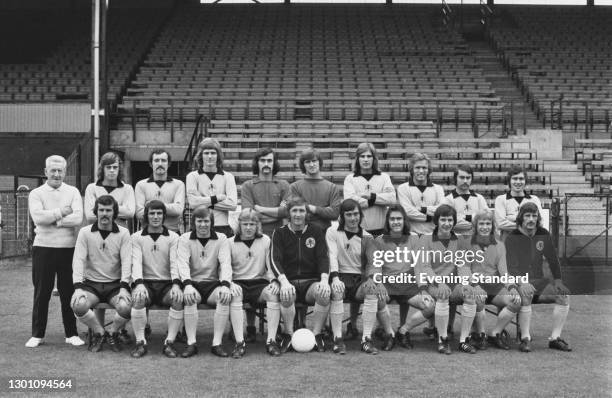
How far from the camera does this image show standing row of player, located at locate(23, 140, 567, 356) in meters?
6.97

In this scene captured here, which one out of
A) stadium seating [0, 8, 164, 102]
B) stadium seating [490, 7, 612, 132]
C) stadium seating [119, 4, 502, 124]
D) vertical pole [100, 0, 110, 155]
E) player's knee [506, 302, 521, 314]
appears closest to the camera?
player's knee [506, 302, 521, 314]

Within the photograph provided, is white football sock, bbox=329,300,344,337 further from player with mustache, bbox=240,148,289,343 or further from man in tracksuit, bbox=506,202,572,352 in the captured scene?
man in tracksuit, bbox=506,202,572,352

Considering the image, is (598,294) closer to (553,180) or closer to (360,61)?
(553,180)

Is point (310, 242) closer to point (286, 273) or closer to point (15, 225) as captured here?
point (286, 273)

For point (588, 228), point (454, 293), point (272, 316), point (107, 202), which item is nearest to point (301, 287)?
point (272, 316)

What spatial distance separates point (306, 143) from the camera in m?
17.5

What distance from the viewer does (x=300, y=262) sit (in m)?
7.24

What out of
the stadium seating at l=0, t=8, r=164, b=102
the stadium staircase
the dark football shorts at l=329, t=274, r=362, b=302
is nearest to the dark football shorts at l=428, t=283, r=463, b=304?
the dark football shorts at l=329, t=274, r=362, b=302

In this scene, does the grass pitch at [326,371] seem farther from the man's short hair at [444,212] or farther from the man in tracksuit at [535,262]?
the man's short hair at [444,212]

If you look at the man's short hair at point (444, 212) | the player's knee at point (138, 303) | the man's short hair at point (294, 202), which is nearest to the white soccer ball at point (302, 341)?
the man's short hair at point (294, 202)

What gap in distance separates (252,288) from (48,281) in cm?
191

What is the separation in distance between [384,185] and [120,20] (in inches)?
918

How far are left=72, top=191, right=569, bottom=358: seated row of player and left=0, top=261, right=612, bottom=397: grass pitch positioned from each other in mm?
274

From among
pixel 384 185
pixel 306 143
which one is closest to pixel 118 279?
pixel 384 185
